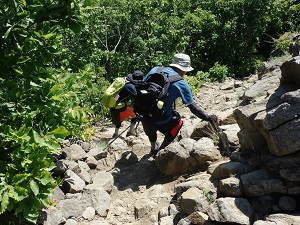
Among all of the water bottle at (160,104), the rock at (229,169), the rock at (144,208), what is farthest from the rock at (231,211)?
the water bottle at (160,104)

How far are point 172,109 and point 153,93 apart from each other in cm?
68

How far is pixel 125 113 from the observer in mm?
8828

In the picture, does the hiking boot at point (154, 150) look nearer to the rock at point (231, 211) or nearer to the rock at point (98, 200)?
the rock at point (98, 200)

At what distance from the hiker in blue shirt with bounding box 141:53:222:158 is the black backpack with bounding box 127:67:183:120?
93 mm

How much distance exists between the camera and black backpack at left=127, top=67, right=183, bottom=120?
23.6 ft

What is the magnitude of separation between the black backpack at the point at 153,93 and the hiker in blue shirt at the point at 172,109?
93 millimetres

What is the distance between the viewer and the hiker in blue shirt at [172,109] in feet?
23.6

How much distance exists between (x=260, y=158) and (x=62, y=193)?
291 cm

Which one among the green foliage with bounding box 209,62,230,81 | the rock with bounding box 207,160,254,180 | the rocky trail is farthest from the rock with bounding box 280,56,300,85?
the green foliage with bounding box 209,62,230,81

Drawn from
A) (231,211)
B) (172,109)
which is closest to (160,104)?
(172,109)

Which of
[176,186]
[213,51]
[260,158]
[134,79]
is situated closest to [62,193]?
[176,186]

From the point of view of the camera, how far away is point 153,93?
7.23m

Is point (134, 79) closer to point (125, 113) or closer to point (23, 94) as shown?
point (125, 113)

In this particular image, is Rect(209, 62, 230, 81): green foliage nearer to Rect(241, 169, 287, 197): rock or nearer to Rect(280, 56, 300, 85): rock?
Rect(280, 56, 300, 85): rock
